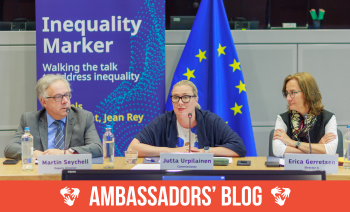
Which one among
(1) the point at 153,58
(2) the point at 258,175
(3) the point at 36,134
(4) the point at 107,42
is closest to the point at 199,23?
(1) the point at 153,58

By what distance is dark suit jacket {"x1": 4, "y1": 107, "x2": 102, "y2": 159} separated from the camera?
8.40 feet

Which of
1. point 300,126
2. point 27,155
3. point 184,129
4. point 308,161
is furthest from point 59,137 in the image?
point 300,126

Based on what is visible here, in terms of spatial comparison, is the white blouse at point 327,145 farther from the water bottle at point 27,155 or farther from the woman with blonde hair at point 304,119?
the water bottle at point 27,155

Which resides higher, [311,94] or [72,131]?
[311,94]

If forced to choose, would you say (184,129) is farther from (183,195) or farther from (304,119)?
(183,195)

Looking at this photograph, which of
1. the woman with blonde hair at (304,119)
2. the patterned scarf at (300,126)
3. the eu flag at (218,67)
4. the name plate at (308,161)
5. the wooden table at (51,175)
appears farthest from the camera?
the eu flag at (218,67)

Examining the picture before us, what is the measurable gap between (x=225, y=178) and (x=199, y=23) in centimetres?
279

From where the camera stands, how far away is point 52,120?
2.66m

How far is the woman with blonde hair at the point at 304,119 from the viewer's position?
2590 millimetres

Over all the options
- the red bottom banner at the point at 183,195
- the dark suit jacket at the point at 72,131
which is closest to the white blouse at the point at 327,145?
the dark suit jacket at the point at 72,131

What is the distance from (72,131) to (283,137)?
5.42 ft

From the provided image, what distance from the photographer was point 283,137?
257 centimetres

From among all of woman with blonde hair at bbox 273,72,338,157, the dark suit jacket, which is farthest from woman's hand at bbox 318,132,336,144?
the dark suit jacket

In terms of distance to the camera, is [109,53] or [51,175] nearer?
[51,175]
